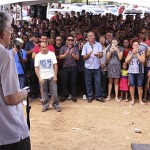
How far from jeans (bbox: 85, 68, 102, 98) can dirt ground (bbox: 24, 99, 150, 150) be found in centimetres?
22

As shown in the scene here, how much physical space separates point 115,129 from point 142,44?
2.58 m

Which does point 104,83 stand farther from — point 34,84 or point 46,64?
point 46,64

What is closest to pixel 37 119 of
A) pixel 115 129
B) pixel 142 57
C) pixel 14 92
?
pixel 115 129

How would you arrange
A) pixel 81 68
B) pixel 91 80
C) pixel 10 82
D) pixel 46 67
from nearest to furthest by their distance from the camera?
pixel 10 82 → pixel 46 67 → pixel 91 80 → pixel 81 68

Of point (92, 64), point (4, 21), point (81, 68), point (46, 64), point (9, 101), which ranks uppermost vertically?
point (4, 21)

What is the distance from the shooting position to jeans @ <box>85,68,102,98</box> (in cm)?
832

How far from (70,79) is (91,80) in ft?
1.67

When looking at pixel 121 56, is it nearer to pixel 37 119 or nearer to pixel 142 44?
pixel 142 44

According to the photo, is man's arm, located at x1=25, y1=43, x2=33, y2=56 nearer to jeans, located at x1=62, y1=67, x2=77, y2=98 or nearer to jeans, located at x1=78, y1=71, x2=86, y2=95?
jeans, located at x1=62, y1=67, x2=77, y2=98

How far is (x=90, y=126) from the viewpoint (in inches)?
259

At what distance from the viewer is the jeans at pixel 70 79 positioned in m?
8.30

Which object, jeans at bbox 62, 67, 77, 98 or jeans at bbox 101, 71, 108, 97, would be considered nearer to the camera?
jeans at bbox 62, 67, 77, 98

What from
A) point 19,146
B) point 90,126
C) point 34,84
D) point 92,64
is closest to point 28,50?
point 34,84

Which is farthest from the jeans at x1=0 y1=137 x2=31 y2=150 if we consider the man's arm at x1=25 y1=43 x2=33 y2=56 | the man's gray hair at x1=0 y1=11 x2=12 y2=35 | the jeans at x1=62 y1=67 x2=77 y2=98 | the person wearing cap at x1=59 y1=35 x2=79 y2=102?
the man's arm at x1=25 y1=43 x2=33 y2=56
